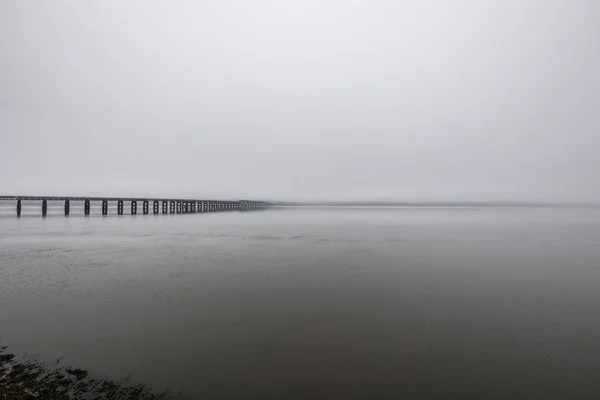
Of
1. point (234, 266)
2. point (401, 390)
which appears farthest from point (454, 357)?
point (234, 266)

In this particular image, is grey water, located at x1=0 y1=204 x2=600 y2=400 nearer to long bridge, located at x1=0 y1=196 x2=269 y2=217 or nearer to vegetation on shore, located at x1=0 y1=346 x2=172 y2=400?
vegetation on shore, located at x1=0 y1=346 x2=172 y2=400

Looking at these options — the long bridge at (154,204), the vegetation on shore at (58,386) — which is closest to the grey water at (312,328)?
the vegetation on shore at (58,386)

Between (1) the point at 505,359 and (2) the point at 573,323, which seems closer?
(1) the point at 505,359

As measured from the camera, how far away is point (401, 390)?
3824 millimetres

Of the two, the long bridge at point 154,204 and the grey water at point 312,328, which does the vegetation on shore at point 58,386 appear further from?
the long bridge at point 154,204

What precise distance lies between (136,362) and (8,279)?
7.82 metres

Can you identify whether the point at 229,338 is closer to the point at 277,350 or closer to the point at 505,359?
the point at 277,350

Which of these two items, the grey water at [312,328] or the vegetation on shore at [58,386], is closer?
the vegetation on shore at [58,386]

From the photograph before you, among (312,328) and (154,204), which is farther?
(154,204)

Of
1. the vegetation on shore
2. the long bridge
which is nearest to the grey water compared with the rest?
the vegetation on shore

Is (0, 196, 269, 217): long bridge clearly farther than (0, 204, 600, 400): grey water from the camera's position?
Yes

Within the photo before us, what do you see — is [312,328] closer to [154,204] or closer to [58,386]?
[58,386]

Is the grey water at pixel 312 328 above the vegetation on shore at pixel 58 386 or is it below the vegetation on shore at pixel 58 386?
below

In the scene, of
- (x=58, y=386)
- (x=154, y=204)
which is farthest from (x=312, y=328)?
(x=154, y=204)
